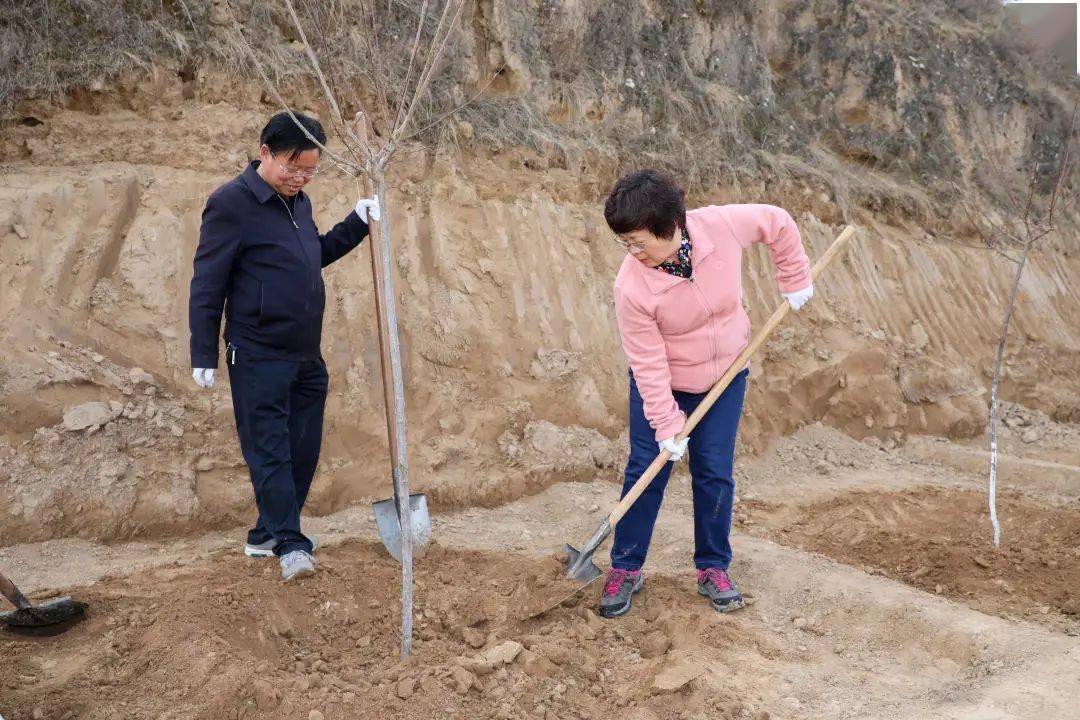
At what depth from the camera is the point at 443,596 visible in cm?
344

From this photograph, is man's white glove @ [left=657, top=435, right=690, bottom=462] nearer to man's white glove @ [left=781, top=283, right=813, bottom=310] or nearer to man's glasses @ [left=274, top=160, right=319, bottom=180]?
man's white glove @ [left=781, top=283, right=813, bottom=310]

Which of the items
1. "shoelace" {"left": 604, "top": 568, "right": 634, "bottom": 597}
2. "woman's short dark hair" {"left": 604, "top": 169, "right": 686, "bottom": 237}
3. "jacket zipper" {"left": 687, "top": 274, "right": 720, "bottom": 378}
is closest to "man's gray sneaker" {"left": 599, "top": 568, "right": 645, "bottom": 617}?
"shoelace" {"left": 604, "top": 568, "right": 634, "bottom": 597}

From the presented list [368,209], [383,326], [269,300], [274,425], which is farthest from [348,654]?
[368,209]

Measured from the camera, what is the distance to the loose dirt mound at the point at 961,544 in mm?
3732

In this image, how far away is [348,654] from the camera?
3.03 meters

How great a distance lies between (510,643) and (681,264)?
1.53m

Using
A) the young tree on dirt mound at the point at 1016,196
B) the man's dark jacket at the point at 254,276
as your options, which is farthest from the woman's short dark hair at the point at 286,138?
the young tree on dirt mound at the point at 1016,196

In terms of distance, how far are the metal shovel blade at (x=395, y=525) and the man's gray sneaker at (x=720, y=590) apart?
120 cm

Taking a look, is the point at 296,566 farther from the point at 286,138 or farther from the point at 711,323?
the point at 711,323

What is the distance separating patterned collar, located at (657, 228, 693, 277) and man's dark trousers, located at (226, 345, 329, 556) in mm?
1572

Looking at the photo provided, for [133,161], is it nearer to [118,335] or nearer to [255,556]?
[118,335]

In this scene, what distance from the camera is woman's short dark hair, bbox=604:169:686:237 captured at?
2.96 m

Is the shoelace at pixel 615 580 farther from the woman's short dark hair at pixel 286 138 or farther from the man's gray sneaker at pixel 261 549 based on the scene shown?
the woman's short dark hair at pixel 286 138

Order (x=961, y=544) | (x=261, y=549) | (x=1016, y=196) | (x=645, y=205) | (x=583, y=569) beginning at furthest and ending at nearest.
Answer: (x=1016, y=196)
(x=961, y=544)
(x=261, y=549)
(x=583, y=569)
(x=645, y=205)
